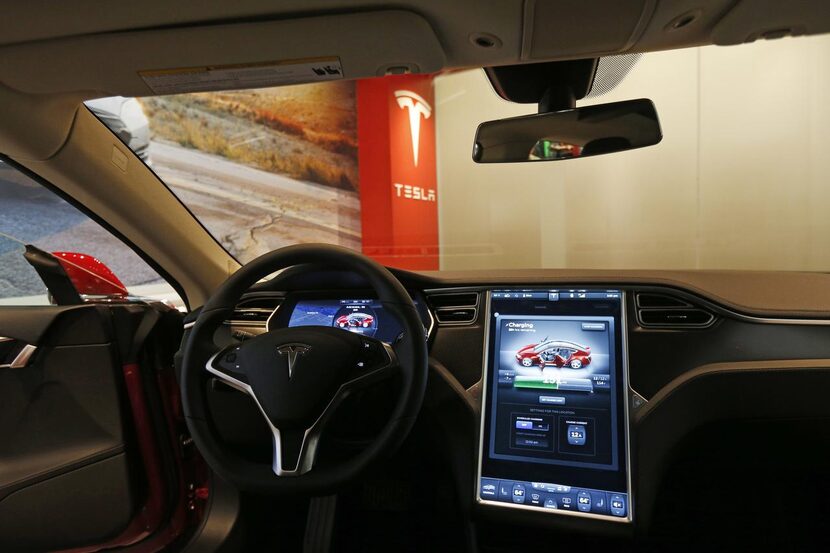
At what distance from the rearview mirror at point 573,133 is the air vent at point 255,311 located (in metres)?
0.90

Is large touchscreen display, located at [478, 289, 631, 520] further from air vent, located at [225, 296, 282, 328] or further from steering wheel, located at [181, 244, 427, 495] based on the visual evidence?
air vent, located at [225, 296, 282, 328]

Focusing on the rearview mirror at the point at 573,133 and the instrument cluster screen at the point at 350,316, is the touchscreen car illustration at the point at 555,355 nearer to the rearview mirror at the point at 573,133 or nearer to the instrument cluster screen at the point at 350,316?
the instrument cluster screen at the point at 350,316

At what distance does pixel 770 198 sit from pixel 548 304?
3.14m

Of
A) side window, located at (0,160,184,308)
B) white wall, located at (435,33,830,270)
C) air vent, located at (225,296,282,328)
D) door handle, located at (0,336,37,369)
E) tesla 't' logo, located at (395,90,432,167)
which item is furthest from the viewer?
tesla 't' logo, located at (395,90,432,167)

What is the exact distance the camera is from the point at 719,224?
400cm

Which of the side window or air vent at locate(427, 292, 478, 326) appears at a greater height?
the side window

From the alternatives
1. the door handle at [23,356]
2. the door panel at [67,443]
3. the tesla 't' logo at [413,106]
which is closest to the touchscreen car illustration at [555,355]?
the door panel at [67,443]

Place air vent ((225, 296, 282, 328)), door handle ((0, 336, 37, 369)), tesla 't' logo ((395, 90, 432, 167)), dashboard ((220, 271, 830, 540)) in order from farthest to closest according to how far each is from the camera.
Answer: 1. tesla 't' logo ((395, 90, 432, 167))
2. air vent ((225, 296, 282, 328))
3. dashboard ((220, 271, 830, 540))
4. door handle ((0, 336, 37, 369))

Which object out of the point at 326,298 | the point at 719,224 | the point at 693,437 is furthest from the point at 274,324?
the point at 719,224

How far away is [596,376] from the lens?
5.19ft

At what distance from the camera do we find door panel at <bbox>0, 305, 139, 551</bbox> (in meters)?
1.38

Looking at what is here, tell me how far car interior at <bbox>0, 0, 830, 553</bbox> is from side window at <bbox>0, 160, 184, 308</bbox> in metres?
0.24

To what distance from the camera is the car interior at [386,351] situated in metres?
1.10

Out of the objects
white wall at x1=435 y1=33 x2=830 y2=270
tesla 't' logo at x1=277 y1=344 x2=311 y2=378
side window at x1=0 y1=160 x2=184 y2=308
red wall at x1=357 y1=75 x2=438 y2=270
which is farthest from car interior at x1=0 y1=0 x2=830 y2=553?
red wall at x1=357 y1=75 x2=438 y2=270
